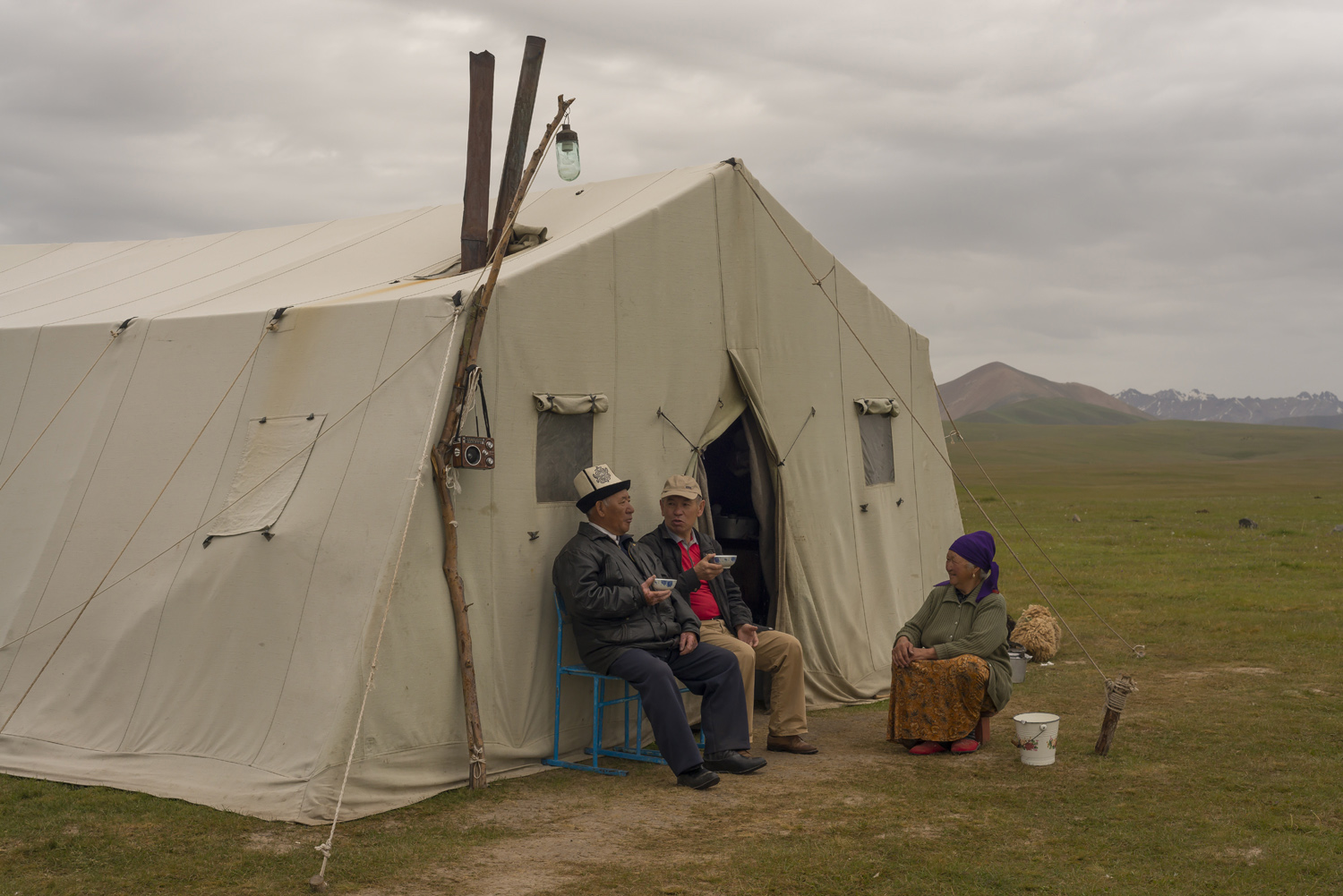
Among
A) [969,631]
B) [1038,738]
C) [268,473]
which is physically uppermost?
[268,473]

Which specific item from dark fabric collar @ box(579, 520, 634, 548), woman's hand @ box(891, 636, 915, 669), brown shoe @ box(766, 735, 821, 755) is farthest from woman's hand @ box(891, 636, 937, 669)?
dark fabric collar @ box(579, 520, 634, 548)

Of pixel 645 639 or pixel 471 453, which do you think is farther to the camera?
pixel 645 639

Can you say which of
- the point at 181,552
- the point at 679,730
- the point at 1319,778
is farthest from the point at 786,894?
the point at 181,552

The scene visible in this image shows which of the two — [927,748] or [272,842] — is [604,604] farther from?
[927,748]

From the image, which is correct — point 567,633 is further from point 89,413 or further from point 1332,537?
point 1332,537

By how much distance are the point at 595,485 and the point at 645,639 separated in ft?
2.61

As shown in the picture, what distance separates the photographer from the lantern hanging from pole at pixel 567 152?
6461mm

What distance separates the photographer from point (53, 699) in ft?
18.3

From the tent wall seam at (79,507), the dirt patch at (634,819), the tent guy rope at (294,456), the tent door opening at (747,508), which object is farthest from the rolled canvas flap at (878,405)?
the tent wall seam at (79,507)

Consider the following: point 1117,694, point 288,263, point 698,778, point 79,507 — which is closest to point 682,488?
Result: point 698,778

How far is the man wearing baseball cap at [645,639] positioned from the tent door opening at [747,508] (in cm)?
143

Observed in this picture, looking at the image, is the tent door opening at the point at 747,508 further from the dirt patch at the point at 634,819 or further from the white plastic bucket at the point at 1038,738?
the white plastic bucket at the point at 1038,738

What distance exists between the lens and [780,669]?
19.7 feet

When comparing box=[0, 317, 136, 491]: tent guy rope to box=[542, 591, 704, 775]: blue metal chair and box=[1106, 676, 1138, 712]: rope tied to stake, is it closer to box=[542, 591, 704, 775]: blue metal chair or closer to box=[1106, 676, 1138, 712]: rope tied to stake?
box=[542, 591, 704, 775]: blue metal chair
